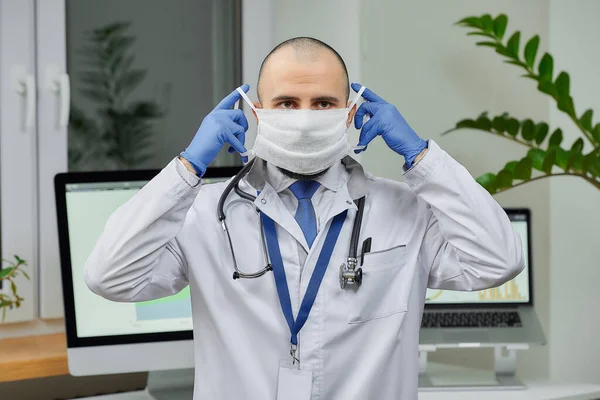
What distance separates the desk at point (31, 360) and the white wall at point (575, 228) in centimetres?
166

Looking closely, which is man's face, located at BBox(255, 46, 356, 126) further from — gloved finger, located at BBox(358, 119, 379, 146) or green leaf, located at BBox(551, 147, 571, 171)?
green leaf, located at BBox(551, 147, 571, 171)

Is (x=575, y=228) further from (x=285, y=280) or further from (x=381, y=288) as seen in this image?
(x=285, y=280)

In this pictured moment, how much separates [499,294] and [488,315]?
7 cm

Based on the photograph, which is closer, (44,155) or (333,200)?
(333,200)

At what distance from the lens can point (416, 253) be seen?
5.41 feet

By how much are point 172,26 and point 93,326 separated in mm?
1240

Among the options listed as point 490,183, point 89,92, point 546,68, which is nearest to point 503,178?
point 490,183

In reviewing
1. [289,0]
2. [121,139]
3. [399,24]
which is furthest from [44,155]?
[399,24]

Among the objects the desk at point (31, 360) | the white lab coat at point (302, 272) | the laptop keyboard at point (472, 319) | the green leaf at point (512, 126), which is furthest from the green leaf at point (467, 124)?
the desk at point (31, 360)

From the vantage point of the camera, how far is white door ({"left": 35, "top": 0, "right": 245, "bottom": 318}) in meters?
2.62

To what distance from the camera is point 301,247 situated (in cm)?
158

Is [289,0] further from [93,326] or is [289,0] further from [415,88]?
[93,326]

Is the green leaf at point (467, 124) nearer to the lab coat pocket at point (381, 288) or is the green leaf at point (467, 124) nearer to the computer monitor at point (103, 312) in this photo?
the computer monitor at point (103, 312)

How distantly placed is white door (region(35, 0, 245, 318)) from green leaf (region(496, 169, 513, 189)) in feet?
3.08
